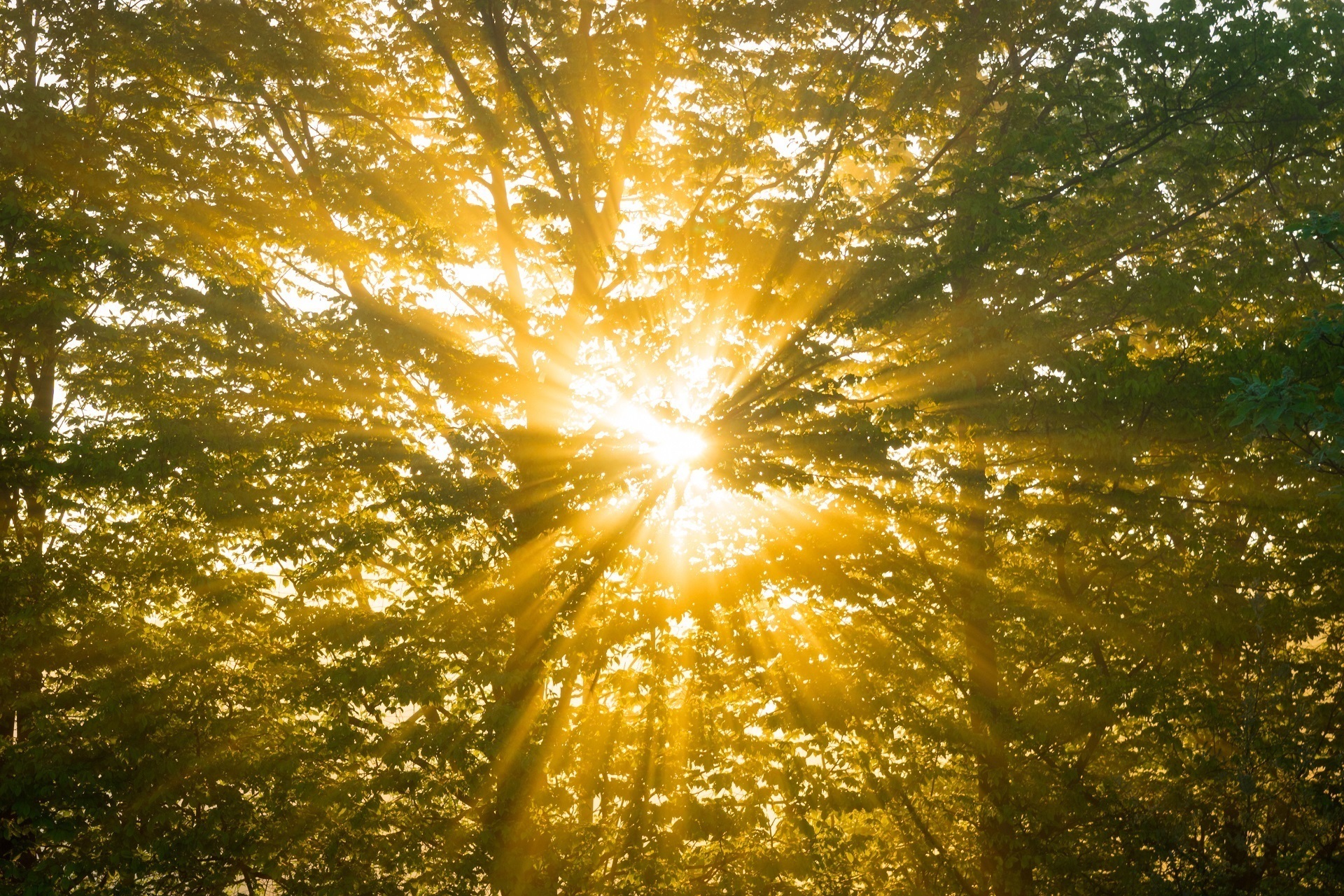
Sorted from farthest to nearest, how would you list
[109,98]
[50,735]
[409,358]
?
[109,98]
[409,358]
[50,735]

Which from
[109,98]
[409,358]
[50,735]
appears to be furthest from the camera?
[109,98]

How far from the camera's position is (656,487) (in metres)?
9.96

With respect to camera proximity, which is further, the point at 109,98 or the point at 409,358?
the point at 109,98

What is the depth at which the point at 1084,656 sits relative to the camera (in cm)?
1146

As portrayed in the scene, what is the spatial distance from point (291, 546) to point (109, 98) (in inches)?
244

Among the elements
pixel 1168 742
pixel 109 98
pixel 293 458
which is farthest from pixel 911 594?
pixel 109 98

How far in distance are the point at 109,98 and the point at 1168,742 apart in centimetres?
1460

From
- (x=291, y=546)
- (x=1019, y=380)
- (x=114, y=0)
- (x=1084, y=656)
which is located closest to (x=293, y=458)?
(x=291, y=546)

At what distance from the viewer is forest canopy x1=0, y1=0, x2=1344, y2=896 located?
996 centimetres

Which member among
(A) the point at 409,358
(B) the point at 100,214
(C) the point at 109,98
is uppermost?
(C) the point at 109,98

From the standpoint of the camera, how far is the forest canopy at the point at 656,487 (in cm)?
996

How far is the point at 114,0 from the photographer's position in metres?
11.5

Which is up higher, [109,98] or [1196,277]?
[109,98]

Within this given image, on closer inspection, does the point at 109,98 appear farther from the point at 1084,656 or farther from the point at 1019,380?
the point at 1084,656
